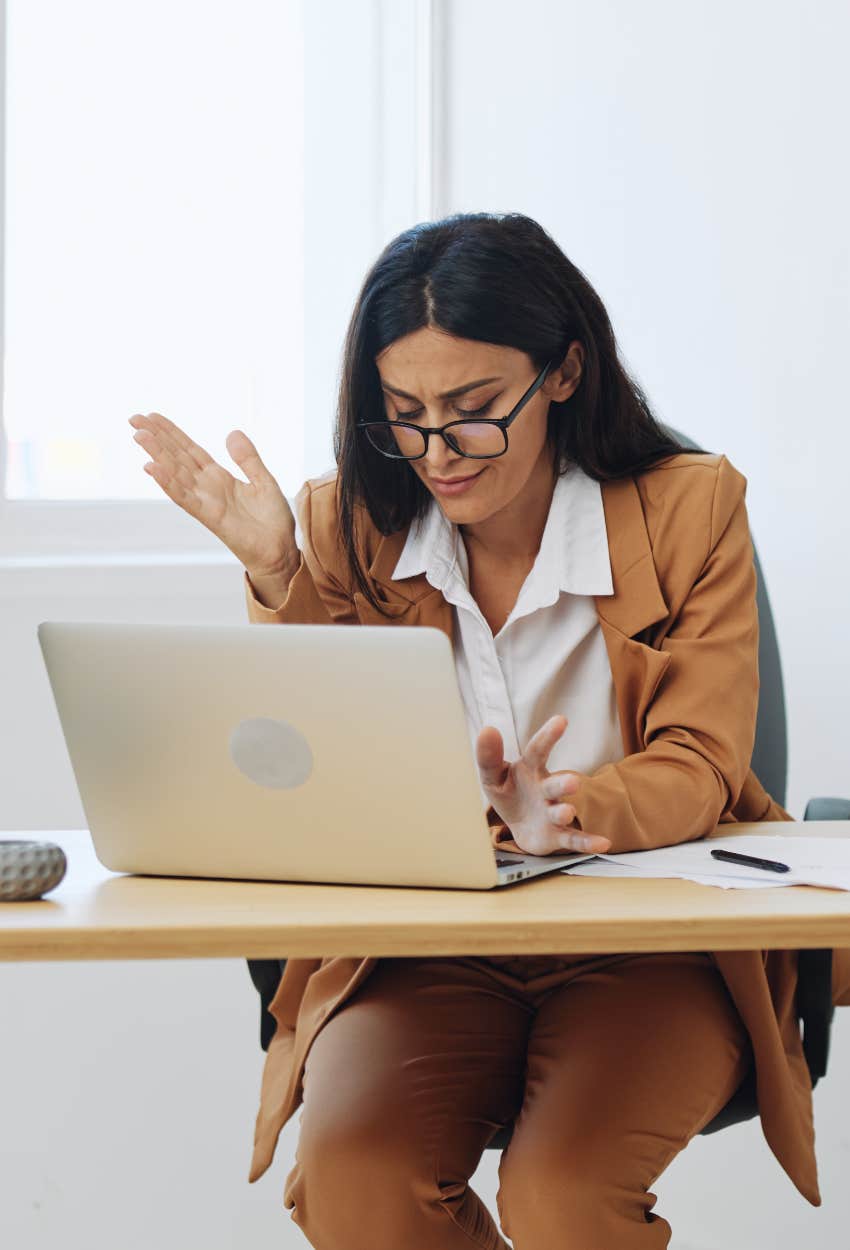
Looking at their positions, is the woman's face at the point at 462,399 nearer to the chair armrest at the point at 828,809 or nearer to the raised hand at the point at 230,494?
the raised hand at the point at 230,494

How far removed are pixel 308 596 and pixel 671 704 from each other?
0.37 m

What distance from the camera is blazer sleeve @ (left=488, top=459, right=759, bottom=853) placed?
1257 millimetres

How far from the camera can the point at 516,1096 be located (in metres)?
1.36

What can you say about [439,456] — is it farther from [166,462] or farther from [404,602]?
[166,462]

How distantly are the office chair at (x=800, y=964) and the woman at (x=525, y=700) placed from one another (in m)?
0.02

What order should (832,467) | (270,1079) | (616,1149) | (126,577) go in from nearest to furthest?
(616,1149) → (270,1079) → (832,467) → (126,577)

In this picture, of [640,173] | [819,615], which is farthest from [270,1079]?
[640,173]

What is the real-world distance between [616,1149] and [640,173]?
1661mm

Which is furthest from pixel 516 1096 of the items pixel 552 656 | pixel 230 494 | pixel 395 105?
pixel 395 105

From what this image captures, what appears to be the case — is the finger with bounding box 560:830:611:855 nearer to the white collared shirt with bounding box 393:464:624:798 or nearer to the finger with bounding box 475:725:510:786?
the finger with bounding box 475:725:510:786

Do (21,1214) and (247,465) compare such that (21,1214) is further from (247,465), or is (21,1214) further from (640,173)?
(640,173)

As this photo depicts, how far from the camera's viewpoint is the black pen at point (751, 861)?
1.11 metres

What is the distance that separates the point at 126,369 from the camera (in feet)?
8.07

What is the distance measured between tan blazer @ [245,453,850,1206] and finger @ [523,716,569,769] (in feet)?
0.18
